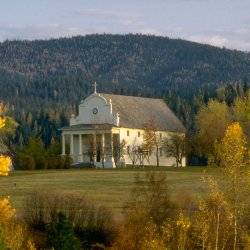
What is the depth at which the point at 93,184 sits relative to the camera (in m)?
→ 59.5

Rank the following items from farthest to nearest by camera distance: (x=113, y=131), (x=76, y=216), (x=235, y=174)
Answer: (x=113, y=131) → (x=76, y=216) → (x=235, y=174)

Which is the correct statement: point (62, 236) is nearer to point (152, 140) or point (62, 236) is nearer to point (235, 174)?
point (235, 174)

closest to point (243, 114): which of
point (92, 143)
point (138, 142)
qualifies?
point (138, 142)

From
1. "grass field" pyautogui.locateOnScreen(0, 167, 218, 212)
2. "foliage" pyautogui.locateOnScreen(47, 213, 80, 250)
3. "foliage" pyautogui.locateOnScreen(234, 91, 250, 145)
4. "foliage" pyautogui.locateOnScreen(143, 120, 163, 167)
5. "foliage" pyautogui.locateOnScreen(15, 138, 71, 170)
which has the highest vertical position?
"foliage" pyautogui.locateOnScreen(234, 91, 250, 145)

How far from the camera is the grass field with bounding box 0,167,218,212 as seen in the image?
2004 inches

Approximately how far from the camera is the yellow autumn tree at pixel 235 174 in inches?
1409

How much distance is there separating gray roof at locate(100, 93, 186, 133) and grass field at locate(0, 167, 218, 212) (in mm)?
26944

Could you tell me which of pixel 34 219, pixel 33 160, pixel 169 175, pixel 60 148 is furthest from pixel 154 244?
pixel 60 148

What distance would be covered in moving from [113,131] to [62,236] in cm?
5432

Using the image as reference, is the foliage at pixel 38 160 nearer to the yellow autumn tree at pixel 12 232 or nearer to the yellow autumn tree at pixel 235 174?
the yellow autumn tree at pixel 12 232

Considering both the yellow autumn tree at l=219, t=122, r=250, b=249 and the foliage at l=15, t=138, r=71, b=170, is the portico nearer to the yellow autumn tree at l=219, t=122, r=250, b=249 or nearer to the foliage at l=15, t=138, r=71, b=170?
the foliage at l=15, t=138, r=71, b=170

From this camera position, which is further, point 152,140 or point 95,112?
point 95,112

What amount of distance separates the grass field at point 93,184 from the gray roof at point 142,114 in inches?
1061

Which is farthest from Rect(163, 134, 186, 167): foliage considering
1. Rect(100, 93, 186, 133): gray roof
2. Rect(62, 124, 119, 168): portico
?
Rect(62, 124, 119, 168): portico
